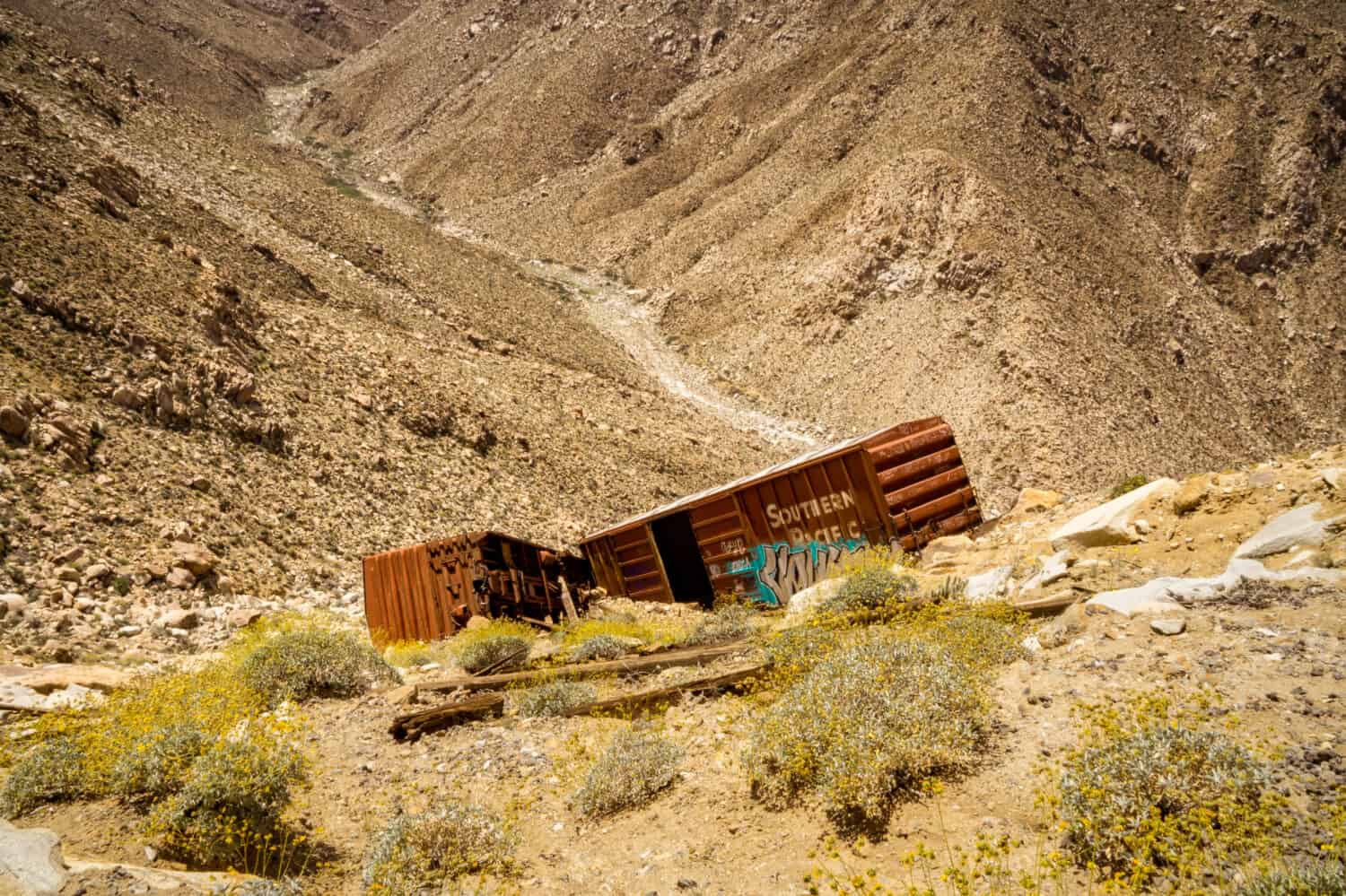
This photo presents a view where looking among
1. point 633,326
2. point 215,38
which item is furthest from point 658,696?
point 215,38

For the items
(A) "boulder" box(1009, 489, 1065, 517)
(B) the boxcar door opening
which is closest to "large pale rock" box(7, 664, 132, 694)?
(B) the boxcar door opening

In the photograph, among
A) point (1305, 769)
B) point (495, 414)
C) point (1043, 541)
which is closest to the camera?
point (1305, 769)

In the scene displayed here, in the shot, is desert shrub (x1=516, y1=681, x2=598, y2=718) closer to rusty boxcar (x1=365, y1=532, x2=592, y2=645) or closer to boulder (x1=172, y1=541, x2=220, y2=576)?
rusty boxcar (x1=365, y1=532, x2=592, y2=645)

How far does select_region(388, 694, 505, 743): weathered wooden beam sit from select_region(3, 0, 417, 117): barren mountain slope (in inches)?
2280

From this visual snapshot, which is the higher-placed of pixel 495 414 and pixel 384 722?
pixel 495 414

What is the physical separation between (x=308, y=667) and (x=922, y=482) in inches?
402

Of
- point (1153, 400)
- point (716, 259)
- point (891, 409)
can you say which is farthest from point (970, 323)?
point (716, 259)

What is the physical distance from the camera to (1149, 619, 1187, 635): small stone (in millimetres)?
6590

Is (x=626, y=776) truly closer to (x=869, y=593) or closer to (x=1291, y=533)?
(x=869, y=593)

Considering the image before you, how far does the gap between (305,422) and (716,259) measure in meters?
32.5

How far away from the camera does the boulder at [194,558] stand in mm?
12992

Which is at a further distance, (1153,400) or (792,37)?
(792,37)

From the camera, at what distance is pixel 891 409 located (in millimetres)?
33375

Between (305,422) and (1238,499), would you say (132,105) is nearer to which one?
(305,422)
